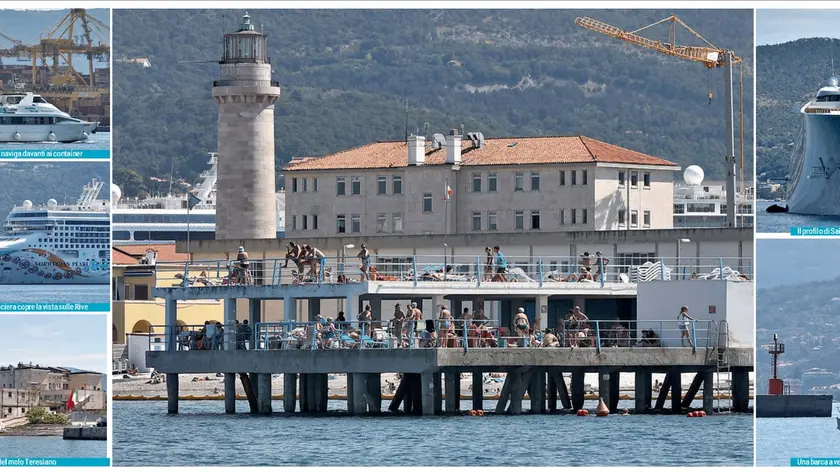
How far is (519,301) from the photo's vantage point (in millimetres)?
80562

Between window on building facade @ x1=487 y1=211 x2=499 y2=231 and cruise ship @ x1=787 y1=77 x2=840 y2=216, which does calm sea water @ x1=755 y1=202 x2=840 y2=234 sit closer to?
cruise ship @ x1=787 y1=77 x2=840 y2=216

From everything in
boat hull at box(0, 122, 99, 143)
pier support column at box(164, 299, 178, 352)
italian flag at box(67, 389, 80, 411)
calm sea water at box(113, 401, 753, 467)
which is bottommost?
calm sea water at box(113, 401, 753, 467)

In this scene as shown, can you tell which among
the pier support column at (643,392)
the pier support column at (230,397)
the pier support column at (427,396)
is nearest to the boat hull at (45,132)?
the pier support column at (427,396)

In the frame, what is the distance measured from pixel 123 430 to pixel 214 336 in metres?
4.60

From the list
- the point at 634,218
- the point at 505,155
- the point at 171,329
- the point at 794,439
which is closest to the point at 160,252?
the point at 505,155

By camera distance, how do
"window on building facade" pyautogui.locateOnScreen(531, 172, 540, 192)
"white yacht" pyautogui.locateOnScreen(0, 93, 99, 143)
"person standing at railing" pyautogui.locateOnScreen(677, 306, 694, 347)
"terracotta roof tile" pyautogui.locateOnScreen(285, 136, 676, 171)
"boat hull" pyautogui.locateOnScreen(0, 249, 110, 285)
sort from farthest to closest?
"window on building facade" pyautogui.locateOnScreen(531, 172, 540, 192)
"terracotta roof tile" pyautogui.locateOnScreen(285, 136, 676, 171)
"person standing at railing" pyautogui.locateOnScreen(677, 306, 694, 347)
"boat hull" pyautogui.locateOnScreen(0, 249, 110, 285)
"white yacht" pyautogui.locateOnScreen(0, 93, 99, 143)

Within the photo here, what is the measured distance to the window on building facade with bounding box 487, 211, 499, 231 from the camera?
122 meters

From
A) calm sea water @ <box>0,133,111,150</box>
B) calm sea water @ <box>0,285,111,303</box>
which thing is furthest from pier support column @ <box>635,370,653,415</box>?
calm sea water @ <box>0,133,111,150</box>

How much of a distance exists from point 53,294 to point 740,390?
25423 millimetres

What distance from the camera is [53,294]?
174 ft

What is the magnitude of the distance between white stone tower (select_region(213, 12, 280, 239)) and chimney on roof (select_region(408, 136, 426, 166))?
941cm

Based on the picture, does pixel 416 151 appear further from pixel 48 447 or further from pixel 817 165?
pixel 48 447

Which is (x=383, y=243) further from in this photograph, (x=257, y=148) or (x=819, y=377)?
(x=819, y=377)

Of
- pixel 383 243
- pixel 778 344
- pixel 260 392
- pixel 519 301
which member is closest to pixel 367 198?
pixel 383 243
